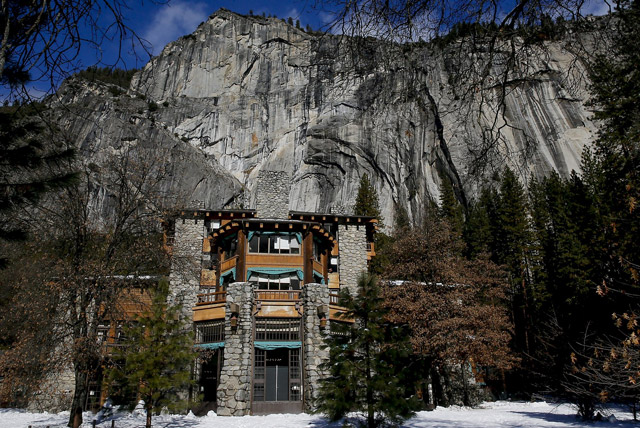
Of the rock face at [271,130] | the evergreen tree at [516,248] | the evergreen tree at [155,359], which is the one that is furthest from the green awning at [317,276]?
the rock face at [271,130]

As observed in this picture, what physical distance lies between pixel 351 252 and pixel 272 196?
716 centimetres

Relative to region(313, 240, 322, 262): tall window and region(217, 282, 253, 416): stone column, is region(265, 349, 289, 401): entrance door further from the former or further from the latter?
region(313, 240, 322, 262): tall window

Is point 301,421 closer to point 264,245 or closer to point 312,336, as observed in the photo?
point 312,336

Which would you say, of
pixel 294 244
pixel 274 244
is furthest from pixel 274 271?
pixel 294 244

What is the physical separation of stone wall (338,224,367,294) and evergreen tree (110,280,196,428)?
691 inches

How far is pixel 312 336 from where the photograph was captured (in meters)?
22.8

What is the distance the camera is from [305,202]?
242 feet

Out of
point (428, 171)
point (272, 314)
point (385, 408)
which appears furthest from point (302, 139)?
point (385, 408)

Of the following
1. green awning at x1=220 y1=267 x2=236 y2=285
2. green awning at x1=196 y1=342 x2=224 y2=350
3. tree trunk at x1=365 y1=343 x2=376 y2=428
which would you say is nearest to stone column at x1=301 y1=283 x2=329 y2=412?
green awning at x1=196 y1=342 x2=224 y2=350

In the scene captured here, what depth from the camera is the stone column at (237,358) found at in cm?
2088

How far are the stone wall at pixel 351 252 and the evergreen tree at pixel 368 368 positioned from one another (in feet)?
59.9

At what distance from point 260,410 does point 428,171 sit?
53435mm

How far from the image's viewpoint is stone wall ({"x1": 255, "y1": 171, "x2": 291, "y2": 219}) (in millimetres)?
31656

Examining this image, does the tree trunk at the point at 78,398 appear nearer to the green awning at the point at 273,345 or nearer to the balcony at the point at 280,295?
the green awning at the point at 273,345
